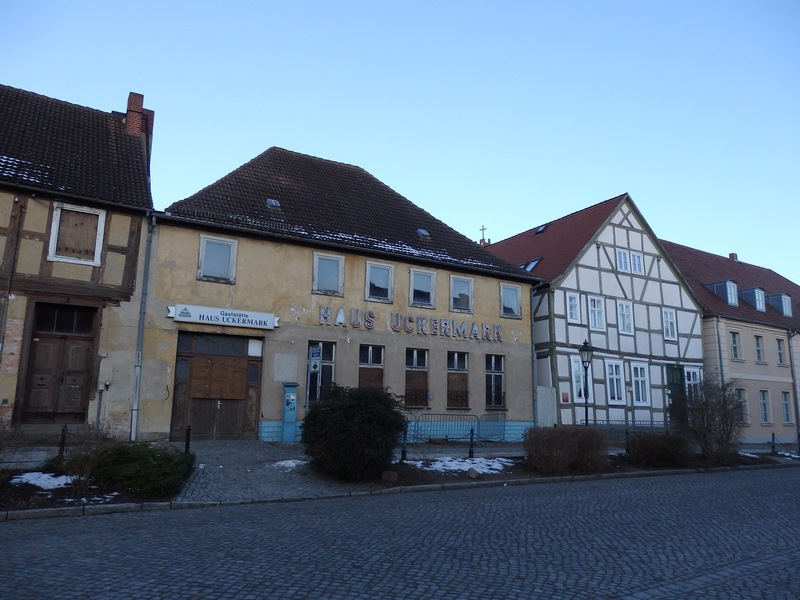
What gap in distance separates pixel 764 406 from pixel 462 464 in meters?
25.0

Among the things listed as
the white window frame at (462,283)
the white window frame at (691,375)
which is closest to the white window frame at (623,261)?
the white window frame at (691,375)

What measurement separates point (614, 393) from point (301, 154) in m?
16.4

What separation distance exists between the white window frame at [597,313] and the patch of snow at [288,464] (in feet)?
54.9

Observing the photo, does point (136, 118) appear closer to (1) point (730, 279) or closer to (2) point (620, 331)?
(2) point (620, 331)

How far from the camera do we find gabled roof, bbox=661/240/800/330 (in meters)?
33.6

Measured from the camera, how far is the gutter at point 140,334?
17.3m

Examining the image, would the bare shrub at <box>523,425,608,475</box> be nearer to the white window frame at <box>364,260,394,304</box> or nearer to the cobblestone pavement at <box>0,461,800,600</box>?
the cobblestone pavement at <box>0,461,800,600</box>

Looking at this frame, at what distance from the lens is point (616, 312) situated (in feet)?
93.8

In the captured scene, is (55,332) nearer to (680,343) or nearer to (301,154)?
(301,154)

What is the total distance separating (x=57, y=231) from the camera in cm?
1708

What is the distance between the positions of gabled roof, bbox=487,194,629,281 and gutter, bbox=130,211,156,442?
16.0m

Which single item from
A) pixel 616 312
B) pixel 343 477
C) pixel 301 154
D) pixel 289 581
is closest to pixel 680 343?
pixel 616 312

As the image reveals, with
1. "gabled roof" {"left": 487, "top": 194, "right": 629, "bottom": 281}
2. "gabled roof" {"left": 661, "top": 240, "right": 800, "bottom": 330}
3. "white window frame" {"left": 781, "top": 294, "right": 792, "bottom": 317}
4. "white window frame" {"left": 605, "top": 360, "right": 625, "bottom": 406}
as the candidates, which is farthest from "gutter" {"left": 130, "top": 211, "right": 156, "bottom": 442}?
"white window frame" {"left": 781, "top": 294, "right": 792, "bottom": 317}

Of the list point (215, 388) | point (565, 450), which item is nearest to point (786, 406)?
point (565, 450)
